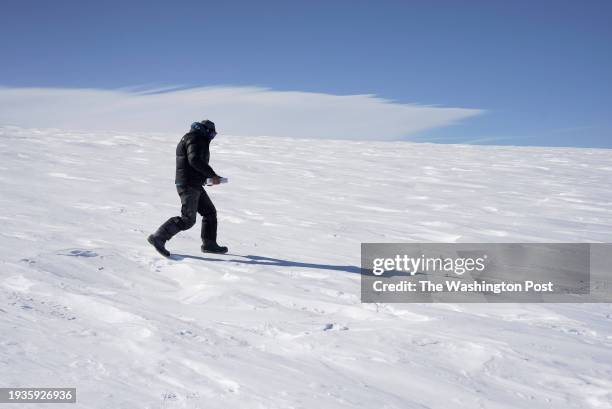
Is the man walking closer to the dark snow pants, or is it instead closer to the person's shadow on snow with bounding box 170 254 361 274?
the dark snow pants

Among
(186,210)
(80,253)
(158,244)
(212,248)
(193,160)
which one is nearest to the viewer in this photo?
(80,253)

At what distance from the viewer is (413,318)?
389 cm

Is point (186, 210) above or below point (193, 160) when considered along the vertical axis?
below

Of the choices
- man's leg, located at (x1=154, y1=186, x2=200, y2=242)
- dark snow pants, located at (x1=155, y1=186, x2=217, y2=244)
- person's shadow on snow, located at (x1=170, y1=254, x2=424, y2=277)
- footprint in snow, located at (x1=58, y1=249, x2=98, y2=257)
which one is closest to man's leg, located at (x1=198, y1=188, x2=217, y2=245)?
dark snow pants, located at (x1=155, y1=186, x2=217, y2=244)

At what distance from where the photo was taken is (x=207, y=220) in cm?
574

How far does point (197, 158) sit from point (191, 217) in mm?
708

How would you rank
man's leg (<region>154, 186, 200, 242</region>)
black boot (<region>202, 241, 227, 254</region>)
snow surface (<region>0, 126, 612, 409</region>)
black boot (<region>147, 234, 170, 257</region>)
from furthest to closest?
black boot (<region>202, 241, 227, 254</region>)
man's leg (<region>154, 186, 200, 242</region>)
black boot (<region>147, 234, 170, 257</region>)
snow surface (<region>0, 126, 612, 409</region>)

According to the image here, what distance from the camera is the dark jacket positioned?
530 centimetres

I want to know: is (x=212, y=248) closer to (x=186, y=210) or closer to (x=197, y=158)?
(x=186, y=210)

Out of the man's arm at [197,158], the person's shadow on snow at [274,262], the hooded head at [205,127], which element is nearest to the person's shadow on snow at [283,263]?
the person's shadow on snow at [274,262]

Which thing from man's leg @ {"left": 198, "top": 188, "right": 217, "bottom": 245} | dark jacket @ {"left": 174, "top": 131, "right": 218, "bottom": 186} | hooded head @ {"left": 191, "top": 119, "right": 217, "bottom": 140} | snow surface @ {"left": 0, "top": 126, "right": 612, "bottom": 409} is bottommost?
snow surface @ {"left": 0, "top": 126, "right": 612, "bottom": 409}

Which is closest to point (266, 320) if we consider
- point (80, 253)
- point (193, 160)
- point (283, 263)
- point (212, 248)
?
point (283, 263)

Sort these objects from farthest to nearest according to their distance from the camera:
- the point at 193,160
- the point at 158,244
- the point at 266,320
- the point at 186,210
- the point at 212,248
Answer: the point at 212,248 → the point at 186,210 → the point at 193,160 → the point at 158,244 → the point at 266,320

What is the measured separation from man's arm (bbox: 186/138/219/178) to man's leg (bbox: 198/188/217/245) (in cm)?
45
